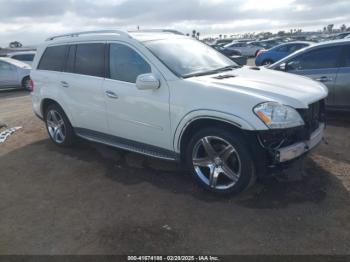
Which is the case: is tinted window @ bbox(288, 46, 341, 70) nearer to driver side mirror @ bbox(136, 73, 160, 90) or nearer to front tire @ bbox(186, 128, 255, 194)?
front tire @ bbox(186, 128, 255, 194)

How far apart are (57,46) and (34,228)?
10.8ft

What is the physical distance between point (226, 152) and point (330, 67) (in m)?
3.66

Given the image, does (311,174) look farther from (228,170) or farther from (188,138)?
(188,138)

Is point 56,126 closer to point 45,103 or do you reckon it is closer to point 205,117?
point 45,103

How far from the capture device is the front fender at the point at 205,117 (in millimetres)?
3506

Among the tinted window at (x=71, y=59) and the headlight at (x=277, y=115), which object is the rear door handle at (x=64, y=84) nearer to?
the tinted window at (x=71, y=59)

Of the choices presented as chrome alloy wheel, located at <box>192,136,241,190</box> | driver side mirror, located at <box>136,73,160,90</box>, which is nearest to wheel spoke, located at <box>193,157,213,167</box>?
chrome alloy wheel, located at <box>192,136,241,190</box>

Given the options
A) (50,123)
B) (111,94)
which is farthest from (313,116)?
(50,123)

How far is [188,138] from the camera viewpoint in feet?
13.5

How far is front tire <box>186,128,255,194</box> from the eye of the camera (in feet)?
12.0

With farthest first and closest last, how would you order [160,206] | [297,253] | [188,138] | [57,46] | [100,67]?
[57,46]
[100,67]
[188,138]
[160,206]
[297,253]

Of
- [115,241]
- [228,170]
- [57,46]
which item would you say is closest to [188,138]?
[228,170]

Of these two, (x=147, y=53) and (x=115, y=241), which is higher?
(x=147, y=53)

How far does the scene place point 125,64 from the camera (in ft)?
15.1
